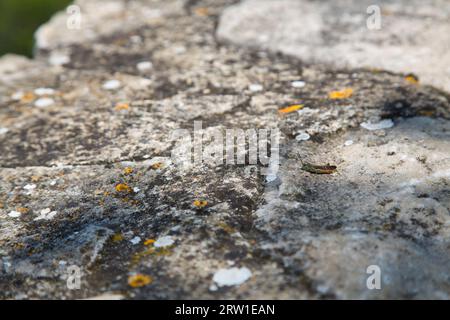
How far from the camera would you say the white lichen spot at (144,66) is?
311cm

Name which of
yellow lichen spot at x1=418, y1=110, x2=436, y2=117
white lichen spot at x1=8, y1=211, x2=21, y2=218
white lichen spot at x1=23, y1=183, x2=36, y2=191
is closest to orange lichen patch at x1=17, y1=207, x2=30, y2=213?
white lichen spot at x1=8, y1=211, x2=21, y2=218

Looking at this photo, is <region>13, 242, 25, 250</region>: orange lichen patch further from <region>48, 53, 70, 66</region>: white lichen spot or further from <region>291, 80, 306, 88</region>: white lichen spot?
<region>48, 53, 70, 66</region>: white lichen spot

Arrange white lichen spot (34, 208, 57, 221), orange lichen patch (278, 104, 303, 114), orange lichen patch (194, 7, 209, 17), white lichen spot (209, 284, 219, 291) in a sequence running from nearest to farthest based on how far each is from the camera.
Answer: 1. white lichen spot (209, 284, 219, 291)
2. white lichen spot (34, 208, 57, 221)
3. orange lichen patch (278, 104, 303, 114)
4. orange lichen patch (194, 7, 209, 17)

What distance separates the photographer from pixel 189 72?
9.91ft

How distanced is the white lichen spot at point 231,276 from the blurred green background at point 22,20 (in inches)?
125

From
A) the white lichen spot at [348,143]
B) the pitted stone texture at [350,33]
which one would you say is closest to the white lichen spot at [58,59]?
the pitted stone texture at [350,33]

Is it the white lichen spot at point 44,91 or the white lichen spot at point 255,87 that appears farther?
the white lichen spot at point 44,91

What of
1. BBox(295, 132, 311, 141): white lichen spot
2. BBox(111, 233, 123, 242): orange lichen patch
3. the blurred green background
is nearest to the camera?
BBox(111, 233, 123, 242): orange lichen patch

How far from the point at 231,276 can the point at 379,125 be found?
106cm

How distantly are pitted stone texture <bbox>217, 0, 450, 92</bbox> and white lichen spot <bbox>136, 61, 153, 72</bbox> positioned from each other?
0.50m

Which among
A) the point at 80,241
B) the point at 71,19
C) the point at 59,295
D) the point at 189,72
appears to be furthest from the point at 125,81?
the point at 59,295

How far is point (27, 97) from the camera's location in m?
2.96

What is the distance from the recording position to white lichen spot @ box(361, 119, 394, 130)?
91.8 inches

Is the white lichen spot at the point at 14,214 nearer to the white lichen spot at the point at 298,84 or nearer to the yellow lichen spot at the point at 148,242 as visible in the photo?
the yellow lichen spot at the point at 148,242
